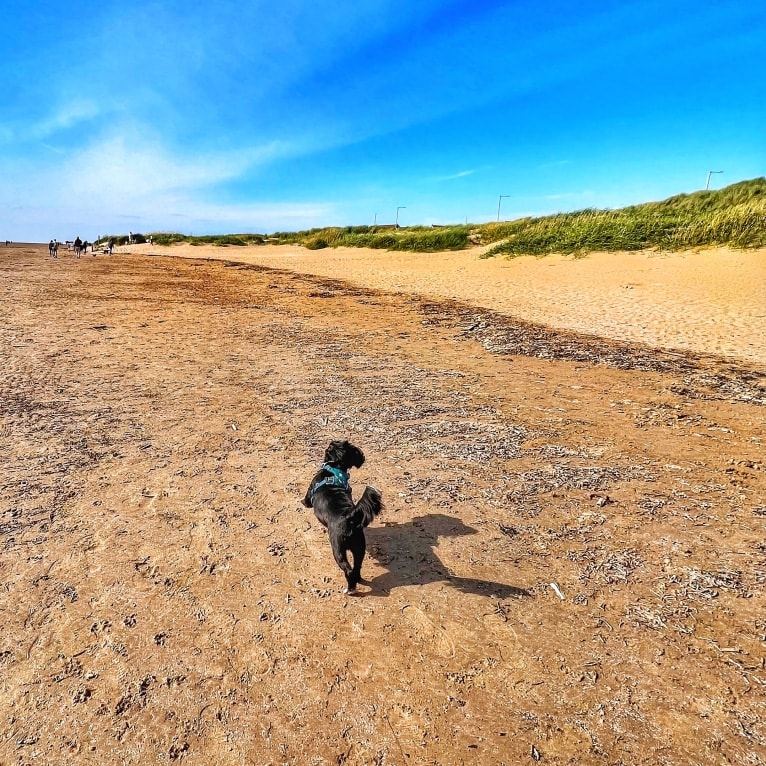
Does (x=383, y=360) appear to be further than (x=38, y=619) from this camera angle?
Yes

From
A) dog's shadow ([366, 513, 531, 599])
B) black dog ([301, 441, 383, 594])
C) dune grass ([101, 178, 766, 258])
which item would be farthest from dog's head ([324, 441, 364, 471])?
dune grass ([101, 178, 766, 258])

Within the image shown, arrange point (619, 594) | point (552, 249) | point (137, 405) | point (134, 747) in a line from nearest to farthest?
1. point (134, 747)
2. point (619, 594)
3. point (137, 405)
4. point (552, 249)

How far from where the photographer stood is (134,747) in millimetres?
2045

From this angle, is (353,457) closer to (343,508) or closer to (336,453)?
(336,453)

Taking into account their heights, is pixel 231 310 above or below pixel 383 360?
above

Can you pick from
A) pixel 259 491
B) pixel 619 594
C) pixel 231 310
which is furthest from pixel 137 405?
pixel 231 310

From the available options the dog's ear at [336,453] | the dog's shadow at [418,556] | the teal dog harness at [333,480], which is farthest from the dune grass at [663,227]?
the teal dog harness at [333,480]

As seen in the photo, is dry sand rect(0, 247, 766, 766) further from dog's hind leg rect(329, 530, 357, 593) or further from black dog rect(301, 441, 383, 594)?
black dog rect(301, 441, 383, 594)

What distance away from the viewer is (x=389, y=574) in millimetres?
3205

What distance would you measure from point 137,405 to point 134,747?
491cm

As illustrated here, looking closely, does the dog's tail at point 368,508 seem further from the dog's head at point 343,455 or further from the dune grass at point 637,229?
the dune grass at point 637,229

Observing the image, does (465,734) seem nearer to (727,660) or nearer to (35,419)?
(727,660)

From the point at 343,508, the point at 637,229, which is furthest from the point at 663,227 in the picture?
the point at 343,508

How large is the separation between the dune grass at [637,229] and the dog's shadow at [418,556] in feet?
80.9
